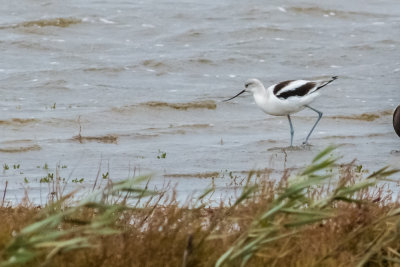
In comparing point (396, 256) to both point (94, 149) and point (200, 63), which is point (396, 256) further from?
point (200, 63)

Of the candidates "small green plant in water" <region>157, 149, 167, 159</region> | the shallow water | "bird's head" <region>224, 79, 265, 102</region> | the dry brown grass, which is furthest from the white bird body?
the dry brown grass

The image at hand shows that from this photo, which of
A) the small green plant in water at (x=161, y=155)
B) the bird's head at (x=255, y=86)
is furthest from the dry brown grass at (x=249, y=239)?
the bird's head at (x=255, y=86)

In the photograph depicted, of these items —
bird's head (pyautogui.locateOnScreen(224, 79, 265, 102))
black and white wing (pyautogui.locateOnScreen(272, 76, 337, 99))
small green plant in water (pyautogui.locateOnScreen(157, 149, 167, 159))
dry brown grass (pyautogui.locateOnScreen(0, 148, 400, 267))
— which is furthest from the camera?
bird's head (pyautogui.locateOnScreen(224, 79, 265, 102))

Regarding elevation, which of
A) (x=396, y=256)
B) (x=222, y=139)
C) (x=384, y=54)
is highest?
(x=396, y=256)

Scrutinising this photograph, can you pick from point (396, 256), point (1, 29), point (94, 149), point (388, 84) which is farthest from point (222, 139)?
point (1, 29)

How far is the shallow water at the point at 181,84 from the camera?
13.5m

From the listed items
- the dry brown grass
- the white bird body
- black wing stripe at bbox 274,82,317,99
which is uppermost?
the dry brown grass

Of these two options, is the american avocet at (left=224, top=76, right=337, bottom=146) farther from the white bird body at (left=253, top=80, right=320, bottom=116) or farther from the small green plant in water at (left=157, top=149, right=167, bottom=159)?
the small green plant in water at (left=157, top=149, right=167, bottom=159)

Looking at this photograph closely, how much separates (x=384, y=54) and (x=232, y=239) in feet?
71.8

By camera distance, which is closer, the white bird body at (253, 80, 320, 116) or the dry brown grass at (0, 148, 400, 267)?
the dry brown grass at (0, 148, 400, 267)

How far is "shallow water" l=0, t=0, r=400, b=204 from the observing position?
13.5 metres

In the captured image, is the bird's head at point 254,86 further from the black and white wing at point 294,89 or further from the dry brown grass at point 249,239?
the dry brown grass at point 249,239

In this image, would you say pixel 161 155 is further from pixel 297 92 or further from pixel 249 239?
pixel 249 239

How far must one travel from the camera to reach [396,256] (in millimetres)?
5547
